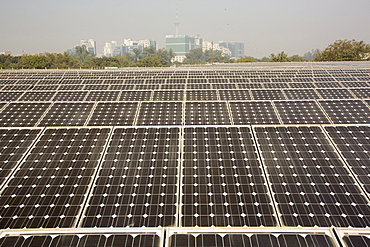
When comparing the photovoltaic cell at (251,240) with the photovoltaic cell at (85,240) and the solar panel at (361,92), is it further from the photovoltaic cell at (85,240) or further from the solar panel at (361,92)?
the solar panel at (361,92)

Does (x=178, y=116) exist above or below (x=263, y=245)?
above

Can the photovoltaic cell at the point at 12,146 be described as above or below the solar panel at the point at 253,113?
below

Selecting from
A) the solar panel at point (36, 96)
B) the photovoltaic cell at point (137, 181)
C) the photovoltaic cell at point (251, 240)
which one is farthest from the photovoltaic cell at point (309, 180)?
the solar panel at point (36, 96)

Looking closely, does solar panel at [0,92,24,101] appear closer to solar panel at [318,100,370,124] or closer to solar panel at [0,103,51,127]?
solar panel at [0,103,51,127]

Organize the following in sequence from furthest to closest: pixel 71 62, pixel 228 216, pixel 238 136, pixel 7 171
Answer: pixel 71 62 → pixel 238 136 → pixel 7 171 → pixel 228 216

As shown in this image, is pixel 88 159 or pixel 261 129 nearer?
pixel 88 159

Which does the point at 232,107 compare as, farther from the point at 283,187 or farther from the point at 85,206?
the point at 85,206

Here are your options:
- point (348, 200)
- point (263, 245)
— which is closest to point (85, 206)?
point (263, 245)

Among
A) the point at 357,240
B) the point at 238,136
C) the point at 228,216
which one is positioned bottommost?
the point at 228,216
